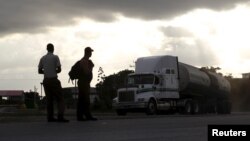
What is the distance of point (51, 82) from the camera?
13.9 meters

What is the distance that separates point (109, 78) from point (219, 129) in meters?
80.3

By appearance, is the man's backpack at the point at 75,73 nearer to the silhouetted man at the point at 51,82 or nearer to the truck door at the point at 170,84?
the silhouetted man at the point at 51,82

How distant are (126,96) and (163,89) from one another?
2181 mm

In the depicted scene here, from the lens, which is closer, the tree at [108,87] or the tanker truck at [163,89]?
the tanker truck at [163,89]

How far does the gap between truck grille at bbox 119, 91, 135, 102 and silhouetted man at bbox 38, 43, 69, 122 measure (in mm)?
17459

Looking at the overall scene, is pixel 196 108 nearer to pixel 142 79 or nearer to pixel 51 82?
pixel 142 79

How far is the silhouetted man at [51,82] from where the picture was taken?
13906 millimetres

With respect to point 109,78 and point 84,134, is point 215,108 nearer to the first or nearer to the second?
point 84,134

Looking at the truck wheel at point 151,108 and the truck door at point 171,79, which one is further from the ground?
the truck door at point 171,79

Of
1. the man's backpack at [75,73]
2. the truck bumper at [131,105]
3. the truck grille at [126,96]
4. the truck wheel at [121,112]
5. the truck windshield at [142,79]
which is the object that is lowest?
the truck wheel at [121,112]

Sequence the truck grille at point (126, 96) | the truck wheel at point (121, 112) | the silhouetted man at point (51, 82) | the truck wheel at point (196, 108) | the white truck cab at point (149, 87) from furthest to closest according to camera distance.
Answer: the truck wheel at point (196, 108), the truck wheel at point (121, 112), the truck grille at point (126, 96), the white truck cab at point (149, 87), the silhouetted man at point (51, 82)

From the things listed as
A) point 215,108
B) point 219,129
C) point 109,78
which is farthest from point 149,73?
point 109,78

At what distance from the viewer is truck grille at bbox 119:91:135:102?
103 ft

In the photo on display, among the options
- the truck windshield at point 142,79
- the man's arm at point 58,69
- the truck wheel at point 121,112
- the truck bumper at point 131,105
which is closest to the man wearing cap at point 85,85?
the man's arm at point 58,69
